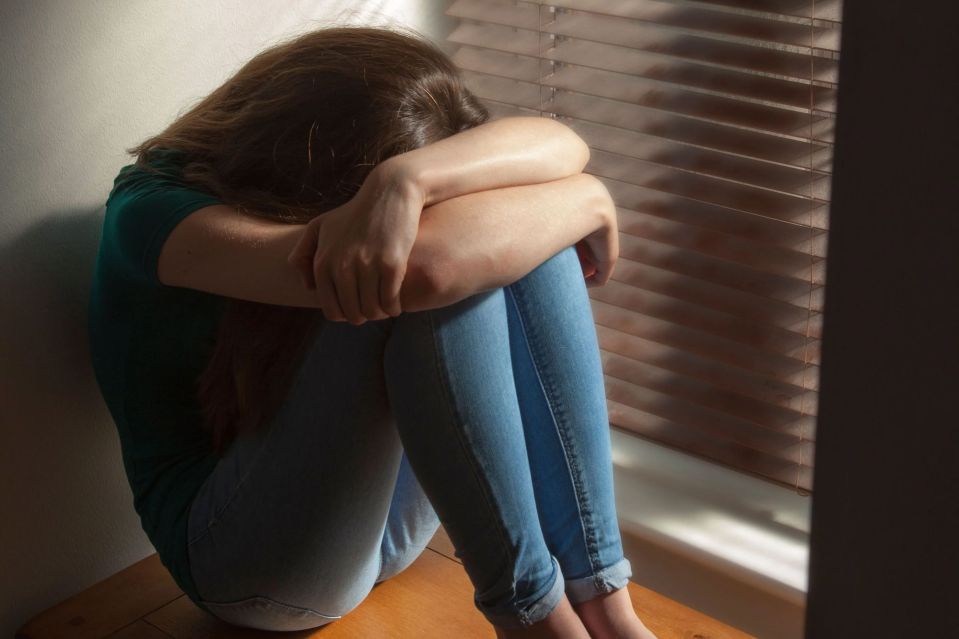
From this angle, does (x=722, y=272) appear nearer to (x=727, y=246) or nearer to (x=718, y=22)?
(x=727, y=246)

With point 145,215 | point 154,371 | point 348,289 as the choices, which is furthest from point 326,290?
point 154,371

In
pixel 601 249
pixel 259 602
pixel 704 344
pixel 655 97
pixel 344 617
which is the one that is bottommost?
pixel 344 617

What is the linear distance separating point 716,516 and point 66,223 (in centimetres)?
90

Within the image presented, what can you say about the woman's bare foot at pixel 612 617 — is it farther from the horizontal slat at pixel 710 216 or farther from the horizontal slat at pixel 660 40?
the horizontal slat at pixel 660 40

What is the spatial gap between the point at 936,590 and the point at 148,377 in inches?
40.9

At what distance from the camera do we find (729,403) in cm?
143

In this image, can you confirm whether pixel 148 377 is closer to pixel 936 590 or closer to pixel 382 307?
pixel 382 307

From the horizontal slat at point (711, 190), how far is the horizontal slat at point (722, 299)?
11cm

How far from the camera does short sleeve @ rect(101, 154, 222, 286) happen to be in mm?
1028

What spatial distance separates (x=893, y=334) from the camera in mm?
224

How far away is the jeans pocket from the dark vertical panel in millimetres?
964

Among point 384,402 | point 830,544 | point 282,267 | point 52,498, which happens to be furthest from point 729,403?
point 830,544

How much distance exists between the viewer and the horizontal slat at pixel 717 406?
138 cm

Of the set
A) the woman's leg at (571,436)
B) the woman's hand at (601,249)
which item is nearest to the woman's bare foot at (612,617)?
the woman's leg at (571,436)
